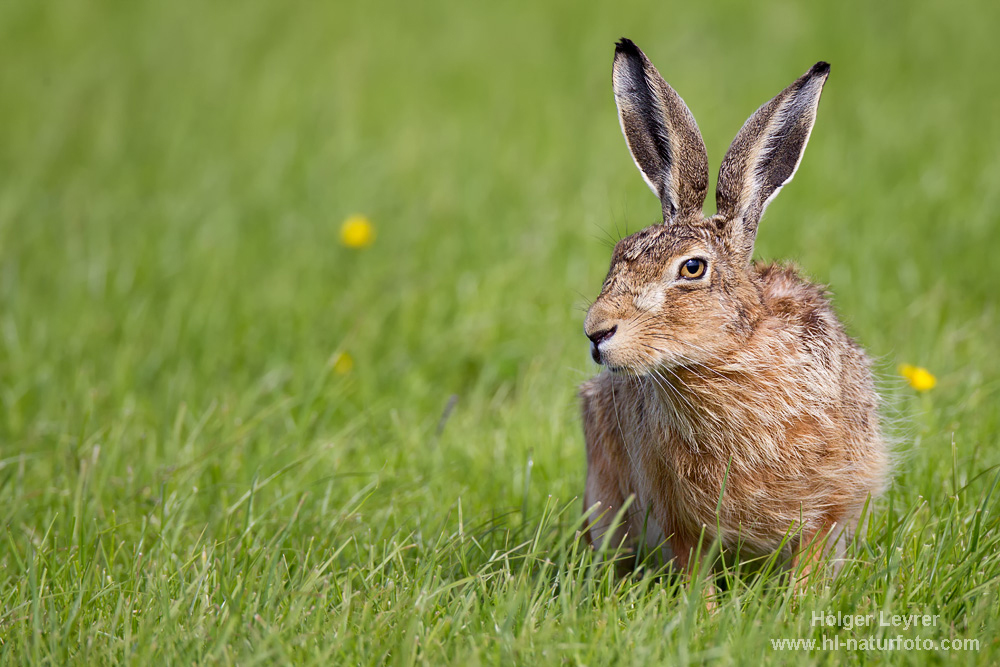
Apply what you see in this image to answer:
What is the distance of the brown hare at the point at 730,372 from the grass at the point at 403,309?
245 mm

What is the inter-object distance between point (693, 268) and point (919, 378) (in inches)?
67.3

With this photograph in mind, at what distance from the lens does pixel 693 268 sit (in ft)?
10.9

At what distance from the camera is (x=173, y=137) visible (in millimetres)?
7938

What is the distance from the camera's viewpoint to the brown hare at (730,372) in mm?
3273

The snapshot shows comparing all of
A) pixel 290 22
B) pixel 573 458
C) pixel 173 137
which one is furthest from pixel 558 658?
pixel 290 22

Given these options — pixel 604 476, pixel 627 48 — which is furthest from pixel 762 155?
pixel 604 476

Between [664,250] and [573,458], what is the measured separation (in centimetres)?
150

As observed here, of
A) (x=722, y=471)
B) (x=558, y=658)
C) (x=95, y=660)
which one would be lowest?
(x=95, y=660)

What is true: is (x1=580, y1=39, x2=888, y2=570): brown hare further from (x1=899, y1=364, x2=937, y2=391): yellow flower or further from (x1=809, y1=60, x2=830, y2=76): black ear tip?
(x1=899, y1=364, x2=937, y2=391): yellow flower

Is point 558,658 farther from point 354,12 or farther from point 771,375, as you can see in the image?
point 354,12

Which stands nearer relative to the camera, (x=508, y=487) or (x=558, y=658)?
(x=558, y=658)

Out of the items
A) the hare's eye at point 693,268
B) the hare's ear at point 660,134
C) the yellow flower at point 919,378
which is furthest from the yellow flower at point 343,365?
the yellow flower at point 919,378

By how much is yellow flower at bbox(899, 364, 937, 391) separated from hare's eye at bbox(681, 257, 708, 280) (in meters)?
1.65

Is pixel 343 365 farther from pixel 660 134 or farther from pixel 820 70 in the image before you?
pixel 820 70
